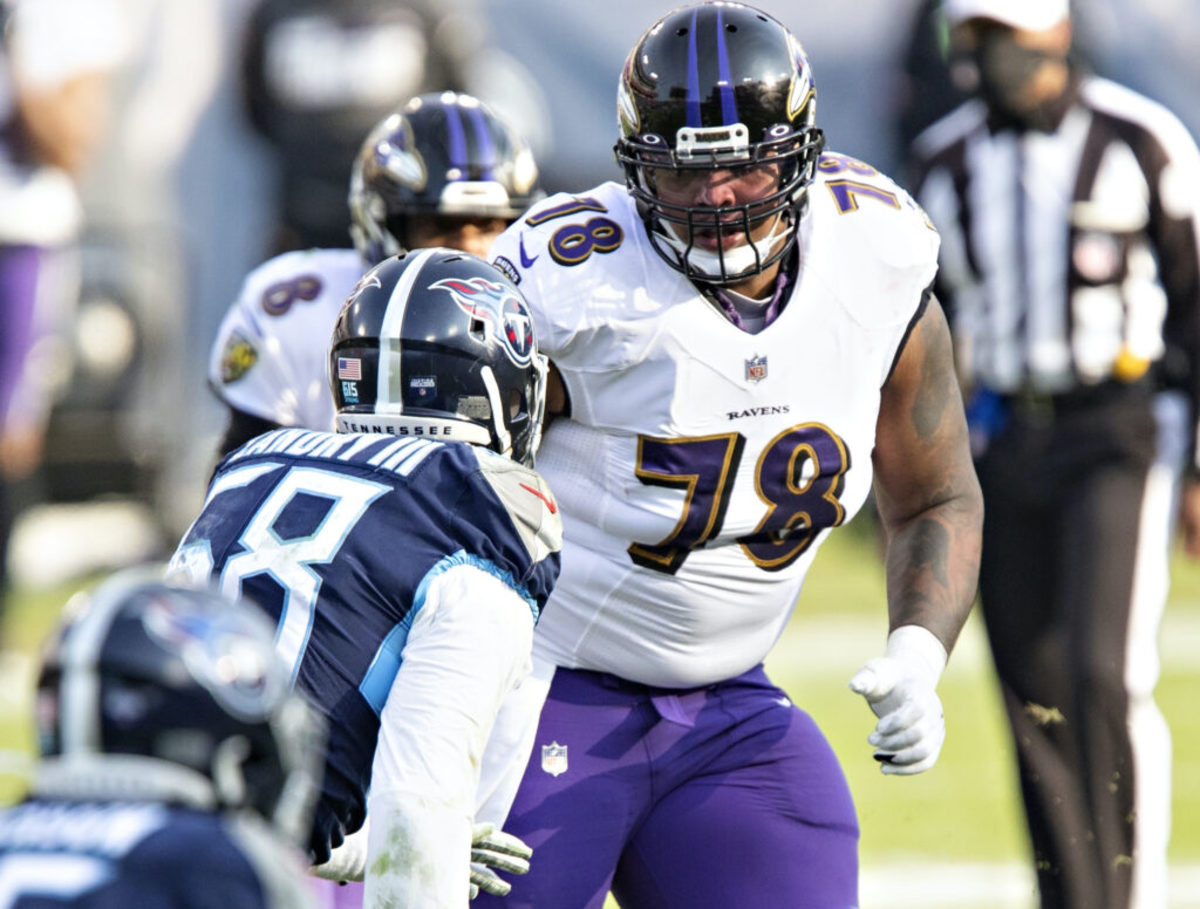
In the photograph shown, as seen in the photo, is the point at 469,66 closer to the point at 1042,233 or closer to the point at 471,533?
the point at 1042,233

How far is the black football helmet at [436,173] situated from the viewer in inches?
156

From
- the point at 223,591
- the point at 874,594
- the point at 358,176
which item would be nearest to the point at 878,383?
the point at 223,591

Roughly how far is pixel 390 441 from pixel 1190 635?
739 cm

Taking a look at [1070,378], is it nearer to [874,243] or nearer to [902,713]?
[874,243]

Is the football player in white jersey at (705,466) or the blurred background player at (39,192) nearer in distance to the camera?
the football player in white jersey at (705,466)

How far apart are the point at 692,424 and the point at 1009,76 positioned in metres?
2.67

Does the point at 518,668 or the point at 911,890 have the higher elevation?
the point at 518,668

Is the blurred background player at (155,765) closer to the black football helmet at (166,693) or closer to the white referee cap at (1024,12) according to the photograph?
the black football helmet at (166,693)

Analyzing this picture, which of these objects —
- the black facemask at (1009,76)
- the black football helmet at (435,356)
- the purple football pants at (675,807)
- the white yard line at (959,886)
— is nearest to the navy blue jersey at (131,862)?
the black football helmet at (435,356)

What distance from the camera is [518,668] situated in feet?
7.67

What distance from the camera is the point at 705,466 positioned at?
9.64ft

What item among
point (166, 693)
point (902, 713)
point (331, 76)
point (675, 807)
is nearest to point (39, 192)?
point (331, 76)

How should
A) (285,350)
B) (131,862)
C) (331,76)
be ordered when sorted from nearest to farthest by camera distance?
(131,862) → (285,350) → (331,76)

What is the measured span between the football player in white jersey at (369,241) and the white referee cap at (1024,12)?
179 cm
